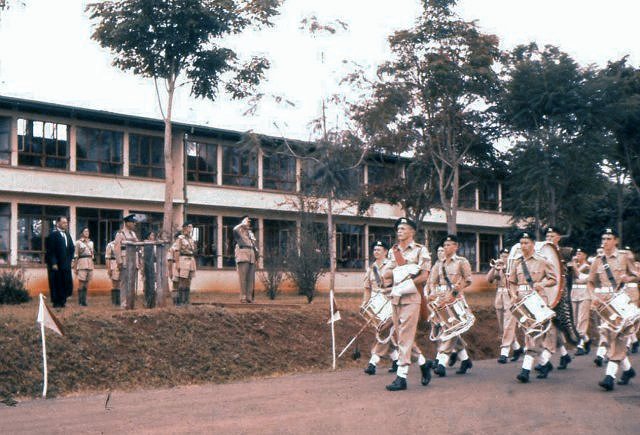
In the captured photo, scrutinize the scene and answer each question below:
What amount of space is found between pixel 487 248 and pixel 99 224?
93.1 feet

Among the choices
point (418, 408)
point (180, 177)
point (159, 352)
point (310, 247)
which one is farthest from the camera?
point (180, 177)

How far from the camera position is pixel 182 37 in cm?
2730

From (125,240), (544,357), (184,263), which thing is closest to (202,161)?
(184,263)

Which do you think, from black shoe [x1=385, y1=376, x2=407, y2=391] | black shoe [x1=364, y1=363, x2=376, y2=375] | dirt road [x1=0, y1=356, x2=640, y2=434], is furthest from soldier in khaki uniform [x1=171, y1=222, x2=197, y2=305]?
black shoe [x1=385, y1=376, x2=407, y2=391]

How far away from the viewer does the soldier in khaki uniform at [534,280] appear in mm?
14688

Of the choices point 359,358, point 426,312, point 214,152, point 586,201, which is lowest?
point 359,358

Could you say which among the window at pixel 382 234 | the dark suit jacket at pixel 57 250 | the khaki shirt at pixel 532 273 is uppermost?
Answer: the window at pixel 382 234

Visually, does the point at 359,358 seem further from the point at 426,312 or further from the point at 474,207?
the point at 474,207

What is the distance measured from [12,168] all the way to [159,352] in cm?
2282

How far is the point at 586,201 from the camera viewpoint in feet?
110

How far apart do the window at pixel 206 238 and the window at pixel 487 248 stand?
20857 mm

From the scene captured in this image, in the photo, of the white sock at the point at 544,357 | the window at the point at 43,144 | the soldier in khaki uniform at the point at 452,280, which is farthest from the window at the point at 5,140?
the white sock at the point at 544,357

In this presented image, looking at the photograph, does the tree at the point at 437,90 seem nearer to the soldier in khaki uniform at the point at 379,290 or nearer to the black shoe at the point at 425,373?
the soldier in khaki uniform at the point at 379,290

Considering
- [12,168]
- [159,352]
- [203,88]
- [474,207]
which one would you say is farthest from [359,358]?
[474,207]
